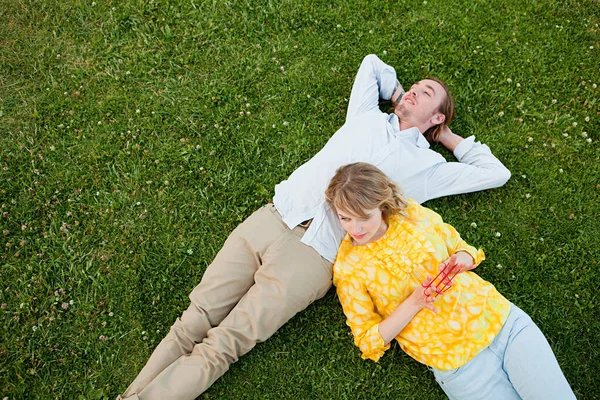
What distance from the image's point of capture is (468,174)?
5.40m

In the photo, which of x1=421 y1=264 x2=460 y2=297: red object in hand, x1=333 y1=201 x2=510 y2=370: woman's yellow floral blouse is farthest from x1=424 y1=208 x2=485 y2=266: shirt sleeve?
x1=421 y1=264 x2=460 y2=297: red object in hand

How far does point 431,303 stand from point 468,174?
186 centimetres

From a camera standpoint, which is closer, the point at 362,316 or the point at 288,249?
the point at 362,316

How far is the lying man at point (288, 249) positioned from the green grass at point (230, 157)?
51 centimetres

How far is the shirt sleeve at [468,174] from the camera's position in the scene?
527 centimetres

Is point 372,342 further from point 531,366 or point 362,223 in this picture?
point 531,366

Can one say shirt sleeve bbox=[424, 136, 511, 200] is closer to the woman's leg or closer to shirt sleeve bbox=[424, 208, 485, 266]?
shirt sleeve bbox=[424, 208, 485, 266]

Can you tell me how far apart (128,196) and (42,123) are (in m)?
1.50

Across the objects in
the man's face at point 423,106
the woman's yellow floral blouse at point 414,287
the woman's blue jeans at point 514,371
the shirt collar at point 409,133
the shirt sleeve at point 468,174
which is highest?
the man's face at point 423,106

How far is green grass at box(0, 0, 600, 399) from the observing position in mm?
5082

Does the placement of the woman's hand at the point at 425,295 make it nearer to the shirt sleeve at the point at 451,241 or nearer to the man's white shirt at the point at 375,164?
the shirt sleeve at the point at 451,241

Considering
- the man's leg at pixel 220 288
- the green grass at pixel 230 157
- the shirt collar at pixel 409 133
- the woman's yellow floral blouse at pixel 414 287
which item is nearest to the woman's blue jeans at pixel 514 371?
the woman's yellow floral blouse at pixel 414 287

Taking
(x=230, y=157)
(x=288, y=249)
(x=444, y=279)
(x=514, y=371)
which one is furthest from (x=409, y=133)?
(x=514, y=371)

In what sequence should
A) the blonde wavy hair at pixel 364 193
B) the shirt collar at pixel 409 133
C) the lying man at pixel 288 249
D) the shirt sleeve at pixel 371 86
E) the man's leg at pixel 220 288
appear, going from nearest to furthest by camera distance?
the blonde wavy hair at pixel 364 193
the lying man at pixel 288 249
the man's leg at pixel 220 288
the shirt collar at pixel 409 133
the shirt sleeve at pixel 371 86
